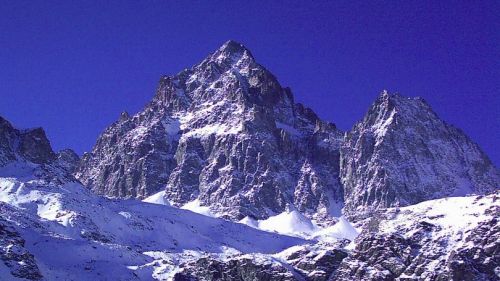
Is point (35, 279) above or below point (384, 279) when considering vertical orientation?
below

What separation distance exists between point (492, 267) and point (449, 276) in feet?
32.7

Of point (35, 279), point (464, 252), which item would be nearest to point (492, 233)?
point (464, 252)

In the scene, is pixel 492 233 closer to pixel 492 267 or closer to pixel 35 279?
pixel 492 267

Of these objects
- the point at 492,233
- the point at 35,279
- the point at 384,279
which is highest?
the point at 492,233

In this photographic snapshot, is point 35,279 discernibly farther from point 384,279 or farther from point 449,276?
point 449,276

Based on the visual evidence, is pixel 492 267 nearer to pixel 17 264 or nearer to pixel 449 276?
pixel 449 276

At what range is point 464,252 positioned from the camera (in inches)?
7726

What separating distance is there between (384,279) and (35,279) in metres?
80.9

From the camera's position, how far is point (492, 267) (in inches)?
7544

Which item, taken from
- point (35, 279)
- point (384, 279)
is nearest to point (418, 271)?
point (384, 279)

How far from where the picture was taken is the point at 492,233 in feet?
653

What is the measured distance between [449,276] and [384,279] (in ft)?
52.0

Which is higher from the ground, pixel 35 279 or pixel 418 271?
pixel 418 271

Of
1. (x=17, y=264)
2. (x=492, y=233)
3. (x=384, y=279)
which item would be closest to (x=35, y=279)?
(x=17, y=264)
